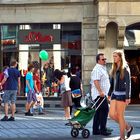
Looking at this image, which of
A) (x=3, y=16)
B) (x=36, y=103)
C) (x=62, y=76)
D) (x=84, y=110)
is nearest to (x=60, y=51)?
Answer: (x=3, y=16)

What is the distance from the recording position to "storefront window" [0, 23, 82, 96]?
25.4 m

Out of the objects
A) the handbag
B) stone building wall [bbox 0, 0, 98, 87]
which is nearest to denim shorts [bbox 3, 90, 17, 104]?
the handbag

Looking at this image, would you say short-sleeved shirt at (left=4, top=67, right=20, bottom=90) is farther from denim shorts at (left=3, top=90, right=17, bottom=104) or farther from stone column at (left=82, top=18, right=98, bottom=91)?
stone column at (left=82, top=18, right=98, bottom=91)

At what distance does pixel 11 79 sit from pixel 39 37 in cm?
955

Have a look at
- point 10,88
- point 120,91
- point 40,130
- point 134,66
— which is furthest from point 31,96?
point 134,66

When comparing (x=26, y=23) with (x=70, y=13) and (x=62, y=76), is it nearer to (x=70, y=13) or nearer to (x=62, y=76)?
(x=70, y=13)

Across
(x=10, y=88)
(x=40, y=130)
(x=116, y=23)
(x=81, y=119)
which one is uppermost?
(x=116, y=23)

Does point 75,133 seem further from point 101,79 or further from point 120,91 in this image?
point 120,91

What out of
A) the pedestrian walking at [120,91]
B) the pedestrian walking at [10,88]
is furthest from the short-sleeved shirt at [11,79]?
the pedestrian walking at [120,91]

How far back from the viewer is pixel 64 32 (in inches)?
1007

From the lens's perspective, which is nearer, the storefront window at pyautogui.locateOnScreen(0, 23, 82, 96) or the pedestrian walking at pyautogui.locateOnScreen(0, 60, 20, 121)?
the pedestrian walking at pyautogui.locateOnScreen(0, 60, 20, 121)

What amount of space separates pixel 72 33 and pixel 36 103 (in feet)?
23.7

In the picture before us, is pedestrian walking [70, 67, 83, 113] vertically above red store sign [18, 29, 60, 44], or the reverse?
red store sign [18, 29, 60, 44]

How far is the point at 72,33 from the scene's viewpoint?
2552cm
